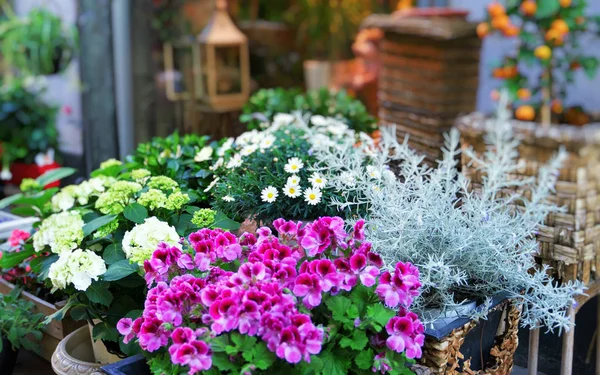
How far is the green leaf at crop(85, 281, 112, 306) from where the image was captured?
1928 mm

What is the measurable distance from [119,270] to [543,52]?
8.71ft

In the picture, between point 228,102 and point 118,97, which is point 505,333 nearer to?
point 228,102

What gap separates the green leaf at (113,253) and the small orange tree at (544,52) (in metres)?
2.31

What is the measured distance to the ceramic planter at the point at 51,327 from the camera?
234cm

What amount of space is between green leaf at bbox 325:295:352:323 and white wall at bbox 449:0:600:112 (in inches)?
108

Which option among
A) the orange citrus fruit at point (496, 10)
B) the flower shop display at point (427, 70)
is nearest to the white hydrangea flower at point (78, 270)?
the flower shop display at point (427, 70)

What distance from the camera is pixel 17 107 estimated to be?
16.2 feet

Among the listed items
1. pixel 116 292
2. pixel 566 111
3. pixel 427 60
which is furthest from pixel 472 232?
pixel 566 111

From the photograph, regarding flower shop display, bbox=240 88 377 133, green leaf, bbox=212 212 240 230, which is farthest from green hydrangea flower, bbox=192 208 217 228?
flower shop display, bbox=240 88 377 133

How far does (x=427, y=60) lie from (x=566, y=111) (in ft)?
2.71

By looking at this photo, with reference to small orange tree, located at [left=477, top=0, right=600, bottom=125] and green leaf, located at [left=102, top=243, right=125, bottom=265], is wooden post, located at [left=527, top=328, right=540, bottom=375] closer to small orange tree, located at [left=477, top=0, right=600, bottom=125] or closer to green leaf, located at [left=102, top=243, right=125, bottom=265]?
green leaf, located at [left=102, top=243, right=125, bottom=265]

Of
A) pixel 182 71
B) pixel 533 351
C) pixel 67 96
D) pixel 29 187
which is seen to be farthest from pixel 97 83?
pixel 533 351

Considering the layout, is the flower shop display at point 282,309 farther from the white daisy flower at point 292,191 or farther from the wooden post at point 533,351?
the wooden post at point 533,351

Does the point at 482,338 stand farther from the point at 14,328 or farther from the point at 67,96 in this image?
the point at 67,96
